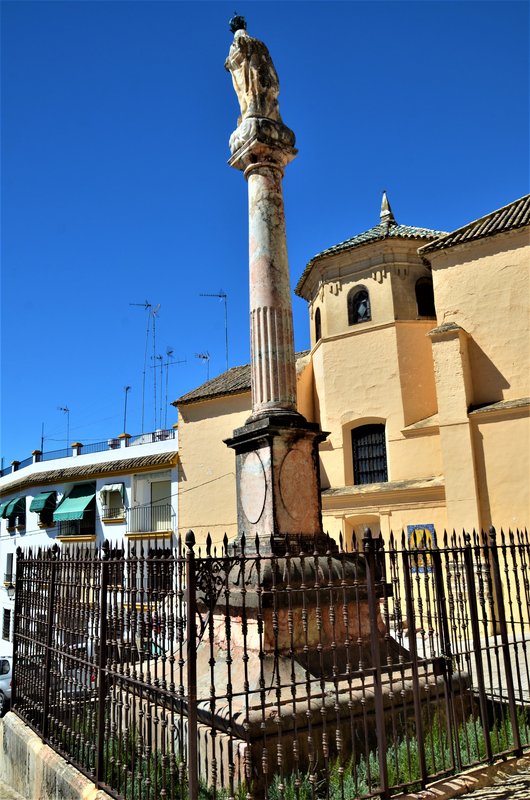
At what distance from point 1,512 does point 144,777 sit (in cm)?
2865

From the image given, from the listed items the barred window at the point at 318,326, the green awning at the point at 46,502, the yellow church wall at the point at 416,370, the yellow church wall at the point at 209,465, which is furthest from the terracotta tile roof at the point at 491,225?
the green awning at the point at 46,502

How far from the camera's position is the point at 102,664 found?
14.2 feet

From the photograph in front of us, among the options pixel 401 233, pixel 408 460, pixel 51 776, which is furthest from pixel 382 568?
pixel 401 233

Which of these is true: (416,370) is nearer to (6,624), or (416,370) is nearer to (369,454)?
(369,454)

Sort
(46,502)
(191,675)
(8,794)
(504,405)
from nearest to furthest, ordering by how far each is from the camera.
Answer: (191,675) → (8,794) → (504,405) → (46,502)

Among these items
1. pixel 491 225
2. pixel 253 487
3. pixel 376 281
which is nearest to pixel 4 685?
pixel 253 487

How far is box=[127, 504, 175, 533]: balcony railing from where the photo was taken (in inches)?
864

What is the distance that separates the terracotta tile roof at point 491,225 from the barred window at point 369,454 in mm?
Answer: 4683

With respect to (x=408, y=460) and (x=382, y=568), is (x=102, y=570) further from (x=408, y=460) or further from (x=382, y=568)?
(x=408, y=460)

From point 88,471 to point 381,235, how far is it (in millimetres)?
15253

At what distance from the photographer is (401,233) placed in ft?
54.1

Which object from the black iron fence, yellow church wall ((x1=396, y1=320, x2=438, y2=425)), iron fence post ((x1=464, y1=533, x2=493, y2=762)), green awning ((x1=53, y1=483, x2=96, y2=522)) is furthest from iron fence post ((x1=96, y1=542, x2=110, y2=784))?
green awning ((x1=53, y1=483, x2=96, y2=522))

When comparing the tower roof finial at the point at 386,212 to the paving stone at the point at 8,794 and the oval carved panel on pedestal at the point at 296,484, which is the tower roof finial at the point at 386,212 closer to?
the oval carved panel on pedestal at the point at 296,484

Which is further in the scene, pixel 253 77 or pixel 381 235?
pixel 381 235
